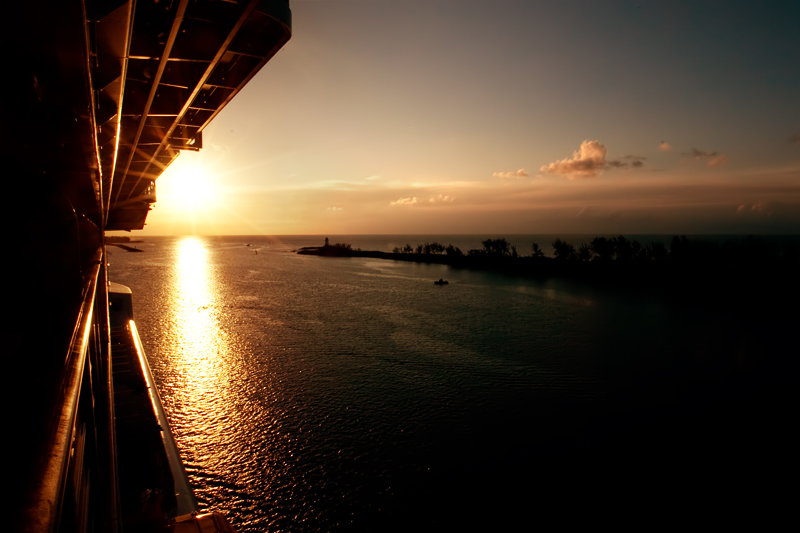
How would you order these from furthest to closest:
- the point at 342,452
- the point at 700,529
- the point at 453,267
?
1. the point at 453,267
2. the point at 342,452
3. the point at 700,529

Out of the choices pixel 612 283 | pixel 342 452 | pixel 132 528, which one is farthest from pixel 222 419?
pixel 612 283

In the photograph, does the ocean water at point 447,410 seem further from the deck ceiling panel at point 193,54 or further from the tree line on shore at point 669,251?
the tree line on shore at point 669,251

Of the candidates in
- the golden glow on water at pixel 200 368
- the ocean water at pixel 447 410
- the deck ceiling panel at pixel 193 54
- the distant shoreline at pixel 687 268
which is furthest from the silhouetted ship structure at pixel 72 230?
the distant shoreline at pixel 687 268

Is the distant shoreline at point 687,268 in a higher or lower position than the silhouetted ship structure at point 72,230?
lower

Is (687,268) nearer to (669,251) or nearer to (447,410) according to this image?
(669,251)

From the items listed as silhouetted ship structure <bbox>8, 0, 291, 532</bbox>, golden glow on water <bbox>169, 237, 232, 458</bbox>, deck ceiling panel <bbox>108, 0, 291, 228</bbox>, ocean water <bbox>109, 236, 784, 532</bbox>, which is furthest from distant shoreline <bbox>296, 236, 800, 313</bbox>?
silhouetted ship structure <bbox>8, 0, 291, 532</bbox>

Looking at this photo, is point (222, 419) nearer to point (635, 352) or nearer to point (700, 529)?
point (700, 529)

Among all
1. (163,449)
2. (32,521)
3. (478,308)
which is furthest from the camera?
(478,308)
